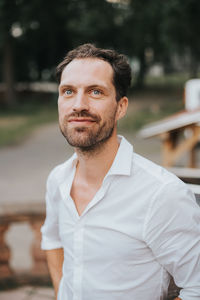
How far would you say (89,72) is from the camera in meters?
1.65

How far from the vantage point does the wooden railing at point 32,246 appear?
134 inches

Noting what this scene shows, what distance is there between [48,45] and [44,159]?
21.3 metres

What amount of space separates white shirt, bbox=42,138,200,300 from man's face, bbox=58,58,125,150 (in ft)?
0.46

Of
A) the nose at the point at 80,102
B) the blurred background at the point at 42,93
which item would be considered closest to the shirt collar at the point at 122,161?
the nose at the point at 80,102

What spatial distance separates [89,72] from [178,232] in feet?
2.29

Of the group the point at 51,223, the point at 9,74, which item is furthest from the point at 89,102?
the point at 9,74

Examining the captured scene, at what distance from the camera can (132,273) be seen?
161 cm

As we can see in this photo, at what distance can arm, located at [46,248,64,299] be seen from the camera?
201cm

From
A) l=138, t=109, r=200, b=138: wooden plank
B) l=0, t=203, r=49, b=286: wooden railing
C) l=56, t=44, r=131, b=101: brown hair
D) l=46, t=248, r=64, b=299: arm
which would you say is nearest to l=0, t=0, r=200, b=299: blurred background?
l=0, t=203, r=49, b=286: wooden railing

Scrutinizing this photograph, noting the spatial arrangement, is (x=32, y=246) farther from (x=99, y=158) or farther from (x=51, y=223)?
(x=99, y=158)

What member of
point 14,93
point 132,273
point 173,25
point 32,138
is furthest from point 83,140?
point 14,93

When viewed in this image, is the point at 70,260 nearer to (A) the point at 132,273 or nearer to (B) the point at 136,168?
(A) the point at 132,273

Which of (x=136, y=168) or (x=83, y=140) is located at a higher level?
(x=83, y=140)

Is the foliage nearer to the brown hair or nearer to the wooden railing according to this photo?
the wooden railing
